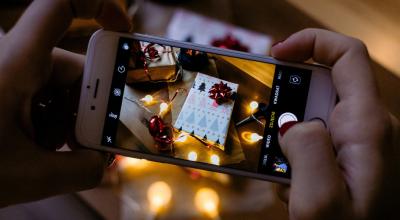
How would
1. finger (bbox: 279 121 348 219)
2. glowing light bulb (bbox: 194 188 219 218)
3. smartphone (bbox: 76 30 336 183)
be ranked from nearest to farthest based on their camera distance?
finger (bbox: 279 121 348 219) → smartphone (bbox: 76 30 336 183) → glowing light bulb (bbox: 194 188 219 218)

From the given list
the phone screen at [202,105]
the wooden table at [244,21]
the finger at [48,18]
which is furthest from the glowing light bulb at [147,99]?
the wooden table at [244,21]

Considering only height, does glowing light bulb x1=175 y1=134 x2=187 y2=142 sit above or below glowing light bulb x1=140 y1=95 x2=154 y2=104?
below

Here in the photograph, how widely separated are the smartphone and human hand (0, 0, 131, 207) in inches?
1.8

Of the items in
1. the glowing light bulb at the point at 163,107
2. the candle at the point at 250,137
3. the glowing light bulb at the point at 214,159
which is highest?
the glowing light bulb at the point at 163,107

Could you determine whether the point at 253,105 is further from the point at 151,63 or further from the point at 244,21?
the point at 244,21

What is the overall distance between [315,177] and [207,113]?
0.56 ft

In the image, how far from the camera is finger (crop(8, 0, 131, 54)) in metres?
0.40

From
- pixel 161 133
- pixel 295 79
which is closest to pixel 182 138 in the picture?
pixel 161 133

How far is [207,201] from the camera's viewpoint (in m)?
0.61

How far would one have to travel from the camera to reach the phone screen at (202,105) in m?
0.47

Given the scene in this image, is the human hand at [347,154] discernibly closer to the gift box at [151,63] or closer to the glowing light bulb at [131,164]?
the gift box at [151,63]

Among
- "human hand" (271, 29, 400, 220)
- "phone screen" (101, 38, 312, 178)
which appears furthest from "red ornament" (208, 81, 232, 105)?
"human hand" (271, 29, 400, 220)

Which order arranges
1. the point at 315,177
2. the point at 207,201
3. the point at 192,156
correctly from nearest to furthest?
the point at 315,177
the point at 192,156
the point at 207,201

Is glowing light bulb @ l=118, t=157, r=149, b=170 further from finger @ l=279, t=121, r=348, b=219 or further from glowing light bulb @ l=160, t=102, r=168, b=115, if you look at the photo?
finger @ l=279, t=121, r=348, b=219
